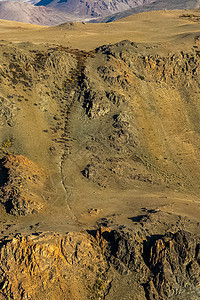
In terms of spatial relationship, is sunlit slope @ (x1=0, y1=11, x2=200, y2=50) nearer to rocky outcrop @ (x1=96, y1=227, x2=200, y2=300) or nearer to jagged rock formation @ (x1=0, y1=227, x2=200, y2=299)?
rocky outcrop @ (x1=96, y1=227, x2=200, y2=300)

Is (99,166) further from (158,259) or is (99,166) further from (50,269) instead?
(50,269)

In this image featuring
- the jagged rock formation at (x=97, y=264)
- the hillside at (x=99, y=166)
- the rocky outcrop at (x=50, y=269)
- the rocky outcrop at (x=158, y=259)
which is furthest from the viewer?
the rocky outcrop at (x=158, y=259)

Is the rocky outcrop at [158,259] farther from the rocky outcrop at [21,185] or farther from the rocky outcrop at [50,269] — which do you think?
the rocky outcrop at [21,185]

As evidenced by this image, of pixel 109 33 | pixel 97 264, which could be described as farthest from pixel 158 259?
pixel 109 33

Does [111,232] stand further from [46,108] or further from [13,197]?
[46,108]

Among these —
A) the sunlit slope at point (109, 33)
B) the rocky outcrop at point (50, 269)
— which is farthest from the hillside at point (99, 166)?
the sunlit slope at point (109, 33)

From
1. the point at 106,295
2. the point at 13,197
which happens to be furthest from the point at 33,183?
the point at 106,295

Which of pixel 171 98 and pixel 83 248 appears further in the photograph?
pixel 171 98

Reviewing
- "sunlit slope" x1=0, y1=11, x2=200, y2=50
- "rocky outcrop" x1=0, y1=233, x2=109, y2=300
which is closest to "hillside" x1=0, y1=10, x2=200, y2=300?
"rocky outcrop" x1=0, y1=233, x2=109, y2=300
